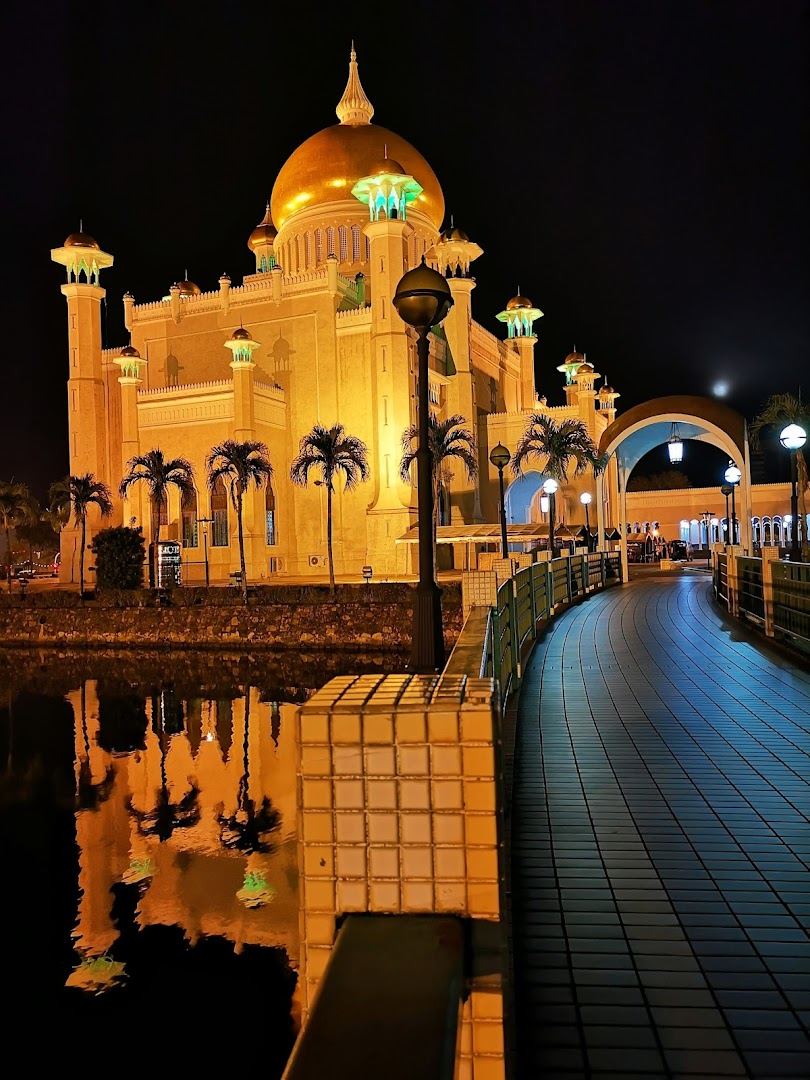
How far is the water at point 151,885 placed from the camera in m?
6.16

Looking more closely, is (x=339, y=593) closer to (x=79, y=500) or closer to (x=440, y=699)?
(x=79, y=500)

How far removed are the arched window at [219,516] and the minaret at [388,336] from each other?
6.98 metres

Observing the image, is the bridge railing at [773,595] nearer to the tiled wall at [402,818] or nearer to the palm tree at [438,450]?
the tiled wall at [402,818]

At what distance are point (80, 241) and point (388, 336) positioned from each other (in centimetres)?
1663

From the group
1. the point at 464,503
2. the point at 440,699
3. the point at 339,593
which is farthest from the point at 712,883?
the point at 464,503

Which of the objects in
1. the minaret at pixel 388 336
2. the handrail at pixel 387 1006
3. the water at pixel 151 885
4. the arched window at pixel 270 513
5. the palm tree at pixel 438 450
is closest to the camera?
the handrail at pixel 387 1006

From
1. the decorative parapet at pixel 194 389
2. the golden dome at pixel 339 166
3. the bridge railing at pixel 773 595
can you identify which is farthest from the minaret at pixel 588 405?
the bridge railing at pixel 773 595

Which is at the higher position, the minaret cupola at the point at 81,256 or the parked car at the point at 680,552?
the minaret cupola at the point at 81,256

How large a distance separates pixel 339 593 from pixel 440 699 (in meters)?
25.4

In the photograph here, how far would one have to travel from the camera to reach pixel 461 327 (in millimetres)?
43719

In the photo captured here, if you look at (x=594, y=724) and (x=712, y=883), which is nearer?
(x=712, y=883)

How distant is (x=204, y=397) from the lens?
3997cm

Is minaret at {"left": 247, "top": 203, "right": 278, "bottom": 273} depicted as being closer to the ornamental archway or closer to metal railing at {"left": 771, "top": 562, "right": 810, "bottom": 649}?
the ornamental archway

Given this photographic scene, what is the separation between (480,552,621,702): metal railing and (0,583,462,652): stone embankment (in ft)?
15.4
